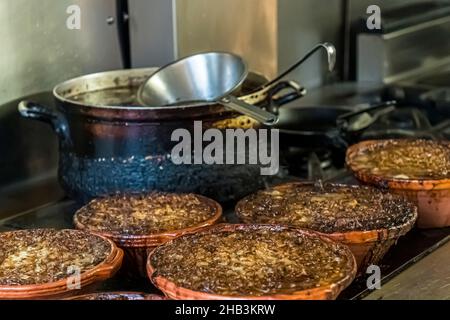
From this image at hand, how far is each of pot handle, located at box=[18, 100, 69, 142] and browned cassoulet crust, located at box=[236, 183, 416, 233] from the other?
1.23 feet

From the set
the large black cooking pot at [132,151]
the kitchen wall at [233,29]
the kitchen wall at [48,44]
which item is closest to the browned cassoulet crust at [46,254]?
the large black cooking pot at [132,151]

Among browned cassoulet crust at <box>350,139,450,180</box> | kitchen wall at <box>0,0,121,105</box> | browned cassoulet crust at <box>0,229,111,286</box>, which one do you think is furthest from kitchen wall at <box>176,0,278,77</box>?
browned cassoulet crust at <box>0,229,111,286</box>

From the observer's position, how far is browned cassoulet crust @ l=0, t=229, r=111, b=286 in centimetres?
123

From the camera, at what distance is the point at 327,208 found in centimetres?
146

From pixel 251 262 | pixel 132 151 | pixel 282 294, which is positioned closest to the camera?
pixel 282 294

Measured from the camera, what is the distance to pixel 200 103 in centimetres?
158

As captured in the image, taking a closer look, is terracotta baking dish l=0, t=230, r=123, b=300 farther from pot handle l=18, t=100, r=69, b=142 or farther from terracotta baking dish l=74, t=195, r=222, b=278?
pot handle l=18, t=100, r=69, b=142

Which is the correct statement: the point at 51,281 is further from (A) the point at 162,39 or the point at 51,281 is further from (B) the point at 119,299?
(A) the point at 162,39

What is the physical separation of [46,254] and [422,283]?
1.86 ft

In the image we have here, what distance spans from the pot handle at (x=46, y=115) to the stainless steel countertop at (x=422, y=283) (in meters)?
0.66

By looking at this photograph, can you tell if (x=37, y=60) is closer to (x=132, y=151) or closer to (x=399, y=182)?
(x=132, y=151)

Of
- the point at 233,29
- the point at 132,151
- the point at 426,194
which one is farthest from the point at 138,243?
the point at 233,29

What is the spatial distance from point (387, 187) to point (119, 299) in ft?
1.96

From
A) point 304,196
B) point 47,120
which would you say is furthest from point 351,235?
point 47,120
